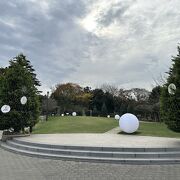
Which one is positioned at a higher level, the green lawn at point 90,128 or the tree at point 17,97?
the tree at point 17,97

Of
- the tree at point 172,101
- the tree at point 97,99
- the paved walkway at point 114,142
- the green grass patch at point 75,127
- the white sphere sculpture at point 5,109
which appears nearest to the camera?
the paved walkway at point 114,142

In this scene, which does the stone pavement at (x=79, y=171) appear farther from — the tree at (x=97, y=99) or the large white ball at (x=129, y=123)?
the tree at (x=97, y=99)

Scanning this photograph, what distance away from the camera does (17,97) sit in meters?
18.4

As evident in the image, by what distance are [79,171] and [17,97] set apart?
31.9ft

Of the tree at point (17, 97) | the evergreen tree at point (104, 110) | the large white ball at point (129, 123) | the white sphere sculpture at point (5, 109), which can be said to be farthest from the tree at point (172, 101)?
the evergreen tree at point (104, 110)

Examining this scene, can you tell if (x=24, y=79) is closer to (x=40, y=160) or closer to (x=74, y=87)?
(x=40, y=160)

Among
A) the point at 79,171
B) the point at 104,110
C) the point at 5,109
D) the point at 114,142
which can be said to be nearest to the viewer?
the point at 79,171

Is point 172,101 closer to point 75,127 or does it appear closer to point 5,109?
point 5,109

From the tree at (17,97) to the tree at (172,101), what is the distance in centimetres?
799

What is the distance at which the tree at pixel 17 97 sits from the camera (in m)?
18.0

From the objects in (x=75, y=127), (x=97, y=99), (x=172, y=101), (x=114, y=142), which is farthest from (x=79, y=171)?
(x=97, y=99)

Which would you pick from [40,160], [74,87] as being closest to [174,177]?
[40,160]

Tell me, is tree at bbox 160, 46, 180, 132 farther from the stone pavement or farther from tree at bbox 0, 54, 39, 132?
tree at bbox 0, 54, 39, 132

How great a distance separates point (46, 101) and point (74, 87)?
22012 millimetres
